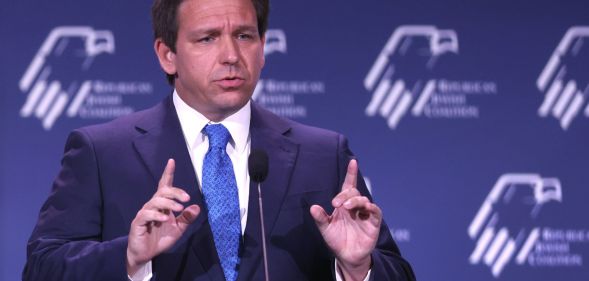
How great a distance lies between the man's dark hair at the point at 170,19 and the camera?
2.39m

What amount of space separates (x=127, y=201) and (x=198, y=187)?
0.53 ft

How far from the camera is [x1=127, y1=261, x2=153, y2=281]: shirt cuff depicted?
208 cm

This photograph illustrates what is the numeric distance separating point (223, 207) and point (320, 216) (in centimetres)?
25

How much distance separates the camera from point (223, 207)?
220 centimetres

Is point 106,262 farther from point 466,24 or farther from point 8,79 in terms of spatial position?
point 466,24

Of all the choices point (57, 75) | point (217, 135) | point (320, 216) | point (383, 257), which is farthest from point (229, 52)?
point (57, 75)

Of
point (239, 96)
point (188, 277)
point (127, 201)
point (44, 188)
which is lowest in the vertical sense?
point (44, 188)

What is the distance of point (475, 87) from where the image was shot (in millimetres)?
3916

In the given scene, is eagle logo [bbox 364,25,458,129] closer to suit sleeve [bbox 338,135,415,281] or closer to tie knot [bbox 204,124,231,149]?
suit sleeve [bbox 338,135,415,281]

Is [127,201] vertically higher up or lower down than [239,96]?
lower down

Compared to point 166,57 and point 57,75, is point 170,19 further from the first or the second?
point 57,75

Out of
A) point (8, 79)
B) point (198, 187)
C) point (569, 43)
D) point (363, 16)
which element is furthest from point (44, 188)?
point (569, 43)

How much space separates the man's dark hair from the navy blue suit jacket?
172 millimetres

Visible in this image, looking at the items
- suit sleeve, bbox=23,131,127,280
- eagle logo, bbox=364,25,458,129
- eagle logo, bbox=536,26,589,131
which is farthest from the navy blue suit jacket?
eagle logo, bbox=536,26,589,131
